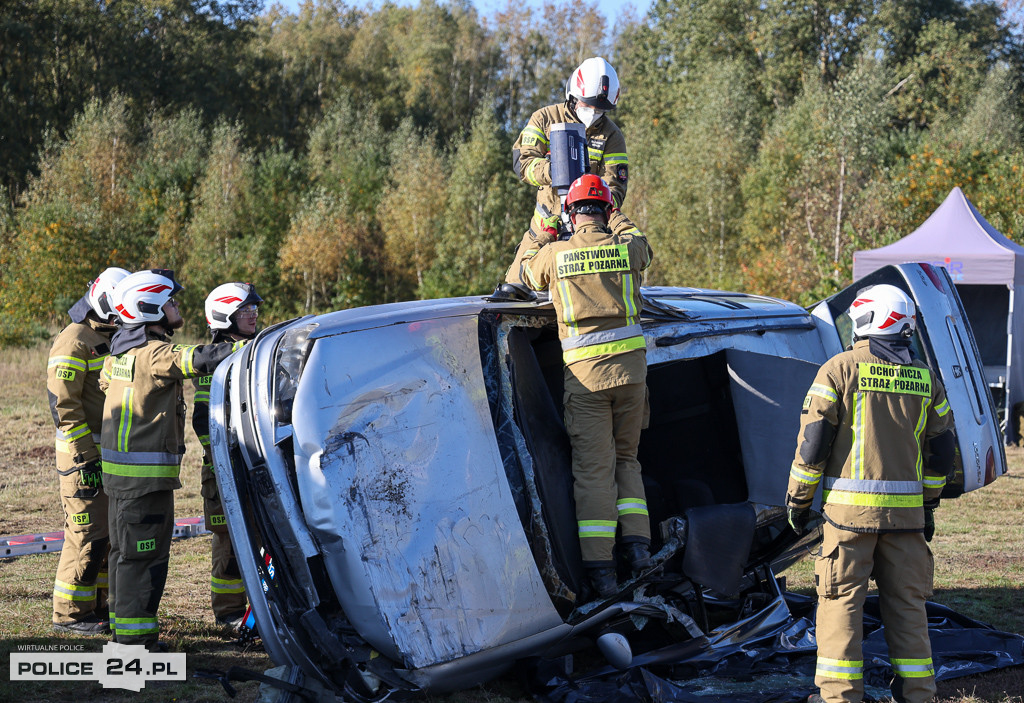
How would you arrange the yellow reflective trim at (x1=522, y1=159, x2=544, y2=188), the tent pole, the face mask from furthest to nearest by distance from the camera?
the tent pole, the face mask, the yellow reflective trim at (x1=522, y1=159, x2=544, y2=188)

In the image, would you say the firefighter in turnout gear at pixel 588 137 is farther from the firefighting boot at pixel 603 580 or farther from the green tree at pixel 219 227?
the green tree at pixel 219 227

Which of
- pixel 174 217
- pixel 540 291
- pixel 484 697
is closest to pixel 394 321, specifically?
pixel 540 291

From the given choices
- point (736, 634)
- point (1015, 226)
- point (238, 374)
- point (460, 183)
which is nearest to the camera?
point (238, 374)

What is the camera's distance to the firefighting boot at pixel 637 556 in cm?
411

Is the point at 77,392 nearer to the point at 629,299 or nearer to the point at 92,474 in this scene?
the point at 92,474

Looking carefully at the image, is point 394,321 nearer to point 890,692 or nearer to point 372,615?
point 372,615

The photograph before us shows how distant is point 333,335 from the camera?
362cm

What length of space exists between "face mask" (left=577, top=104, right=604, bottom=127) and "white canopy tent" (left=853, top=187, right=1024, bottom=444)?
827 cm

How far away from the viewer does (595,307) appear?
4.19m

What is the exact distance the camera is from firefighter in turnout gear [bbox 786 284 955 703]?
4066mm

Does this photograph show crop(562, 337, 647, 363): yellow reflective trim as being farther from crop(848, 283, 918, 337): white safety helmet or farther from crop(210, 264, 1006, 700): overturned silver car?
crop(848, 283, 918, 337): white safety helmet

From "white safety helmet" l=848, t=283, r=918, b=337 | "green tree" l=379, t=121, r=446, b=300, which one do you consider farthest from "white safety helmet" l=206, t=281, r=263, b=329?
"green tree" l=379, t=121, r=446, b=300

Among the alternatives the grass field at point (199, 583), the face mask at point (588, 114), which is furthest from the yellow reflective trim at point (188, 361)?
the face mask at point (588, 114)

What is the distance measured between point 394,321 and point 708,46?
4303 cm
